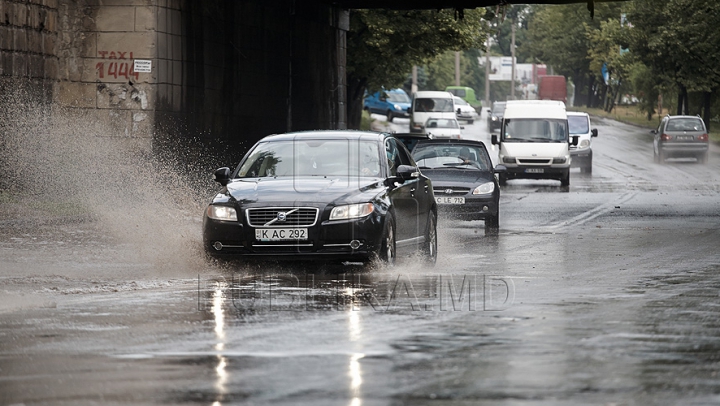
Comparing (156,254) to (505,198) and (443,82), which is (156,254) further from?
(443,82)

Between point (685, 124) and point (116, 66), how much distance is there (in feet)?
96.2

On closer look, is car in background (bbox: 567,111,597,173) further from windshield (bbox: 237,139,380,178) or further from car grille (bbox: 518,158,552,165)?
windshield (bbox: 237,139,380,178)

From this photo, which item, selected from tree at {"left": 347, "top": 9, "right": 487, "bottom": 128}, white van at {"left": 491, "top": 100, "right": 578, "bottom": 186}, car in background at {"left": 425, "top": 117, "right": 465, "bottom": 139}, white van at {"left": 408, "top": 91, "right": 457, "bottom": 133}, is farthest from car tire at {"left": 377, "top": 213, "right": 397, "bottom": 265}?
white van at {"left": 408, "top": 91, "right": 457, "bottom": 133}

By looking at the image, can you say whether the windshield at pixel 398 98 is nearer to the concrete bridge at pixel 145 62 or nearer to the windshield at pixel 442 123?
the windshield at pixel 442 123

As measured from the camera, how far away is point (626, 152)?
55312 millimetres

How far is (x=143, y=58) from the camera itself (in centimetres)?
2361

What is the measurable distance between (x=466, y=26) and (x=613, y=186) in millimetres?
10565

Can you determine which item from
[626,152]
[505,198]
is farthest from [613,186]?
[626,152]

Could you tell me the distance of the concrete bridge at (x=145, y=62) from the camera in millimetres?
22859

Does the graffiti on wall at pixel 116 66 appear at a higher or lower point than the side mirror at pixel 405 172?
higher

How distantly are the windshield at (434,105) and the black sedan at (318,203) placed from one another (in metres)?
51.4

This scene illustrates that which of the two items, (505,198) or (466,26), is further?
(466,26)

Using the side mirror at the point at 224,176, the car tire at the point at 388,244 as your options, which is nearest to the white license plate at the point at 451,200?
the side mirror at the point at 224,176

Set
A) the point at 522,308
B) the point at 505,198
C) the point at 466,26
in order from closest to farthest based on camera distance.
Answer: the point at 522,308 < the point at 505,198 < the point at 466,26
